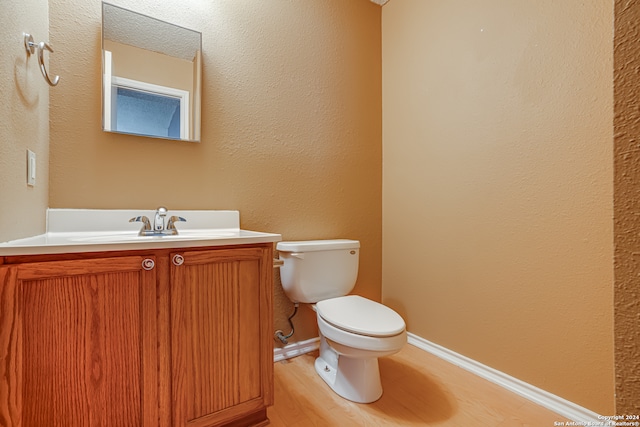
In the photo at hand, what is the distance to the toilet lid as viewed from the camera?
1203 mm

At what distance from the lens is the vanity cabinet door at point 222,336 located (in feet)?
3.14

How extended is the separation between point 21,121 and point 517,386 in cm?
229

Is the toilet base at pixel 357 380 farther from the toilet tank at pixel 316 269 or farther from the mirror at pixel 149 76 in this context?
the mirror at pixel 149 76

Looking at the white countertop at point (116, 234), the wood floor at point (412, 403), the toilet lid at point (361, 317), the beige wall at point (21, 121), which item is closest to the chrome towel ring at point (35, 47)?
the beige wall at point (21, 121)

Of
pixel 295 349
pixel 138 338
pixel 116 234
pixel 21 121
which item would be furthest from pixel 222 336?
pixel 21 121

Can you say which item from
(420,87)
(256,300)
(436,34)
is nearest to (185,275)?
(256,300)

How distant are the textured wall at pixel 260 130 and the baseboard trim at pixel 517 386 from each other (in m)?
0.54

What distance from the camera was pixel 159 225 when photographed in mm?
1287

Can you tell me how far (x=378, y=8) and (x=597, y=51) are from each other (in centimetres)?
146

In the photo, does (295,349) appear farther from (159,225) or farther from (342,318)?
(159,225)

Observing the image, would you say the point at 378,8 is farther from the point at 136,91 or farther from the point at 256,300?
Answer: the point at 256,300

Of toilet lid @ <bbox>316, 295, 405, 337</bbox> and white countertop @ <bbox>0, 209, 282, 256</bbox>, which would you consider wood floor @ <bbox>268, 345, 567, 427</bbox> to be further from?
white countertop @ <bbox>0, 209, 282, 256</bbox>

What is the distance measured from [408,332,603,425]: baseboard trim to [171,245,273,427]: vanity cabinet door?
1100 mm

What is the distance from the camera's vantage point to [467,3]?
1.59 metres
